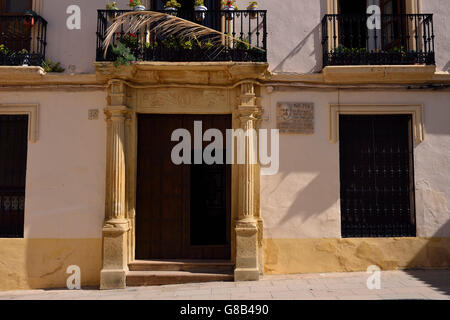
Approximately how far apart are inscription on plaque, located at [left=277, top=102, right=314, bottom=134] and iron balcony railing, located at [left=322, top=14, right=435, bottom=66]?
97cm

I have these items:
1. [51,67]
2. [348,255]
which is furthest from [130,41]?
[348,255]

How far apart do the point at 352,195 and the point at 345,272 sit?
4.30 ft

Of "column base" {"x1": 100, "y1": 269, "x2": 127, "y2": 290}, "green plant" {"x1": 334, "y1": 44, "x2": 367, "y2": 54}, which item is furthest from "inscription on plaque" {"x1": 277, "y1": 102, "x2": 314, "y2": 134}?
"column base" {"x1": 100, "y1": 269, "x2": 127, "y2": 290}

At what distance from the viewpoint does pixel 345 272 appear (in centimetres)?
648

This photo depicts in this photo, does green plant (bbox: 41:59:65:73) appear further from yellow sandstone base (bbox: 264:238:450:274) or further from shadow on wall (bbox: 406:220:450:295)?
shadow on wall (bbox: 406:220:450:295)

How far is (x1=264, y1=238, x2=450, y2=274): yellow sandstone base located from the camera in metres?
6.48

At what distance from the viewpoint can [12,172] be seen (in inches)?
264

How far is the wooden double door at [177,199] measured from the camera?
6.81 m

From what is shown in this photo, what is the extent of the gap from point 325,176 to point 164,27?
12.3 feet

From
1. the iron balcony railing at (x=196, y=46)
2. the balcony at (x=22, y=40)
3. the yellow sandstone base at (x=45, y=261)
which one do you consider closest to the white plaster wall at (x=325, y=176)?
the iron balcony railing at (x=196, y=46)

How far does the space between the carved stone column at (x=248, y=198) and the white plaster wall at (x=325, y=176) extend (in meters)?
0.28

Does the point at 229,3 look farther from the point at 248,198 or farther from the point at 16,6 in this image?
the point at 16,6

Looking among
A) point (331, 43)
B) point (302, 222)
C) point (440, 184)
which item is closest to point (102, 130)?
point (302, 222)

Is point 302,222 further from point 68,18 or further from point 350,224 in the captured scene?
point 68,18
